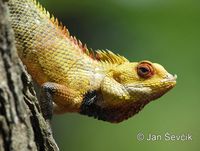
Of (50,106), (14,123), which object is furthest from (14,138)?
(50,106)

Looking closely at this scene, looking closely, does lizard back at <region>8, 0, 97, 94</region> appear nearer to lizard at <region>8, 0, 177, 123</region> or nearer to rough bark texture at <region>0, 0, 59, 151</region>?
lizard at <region>8, 0, 177, 123</region>

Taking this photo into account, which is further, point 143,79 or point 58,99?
point 143,79

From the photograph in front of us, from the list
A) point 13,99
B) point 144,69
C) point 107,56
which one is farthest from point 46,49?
point 13,99

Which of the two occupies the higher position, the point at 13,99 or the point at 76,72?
the point at 13,99

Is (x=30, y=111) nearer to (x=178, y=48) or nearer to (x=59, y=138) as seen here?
(x=59, y=138)
